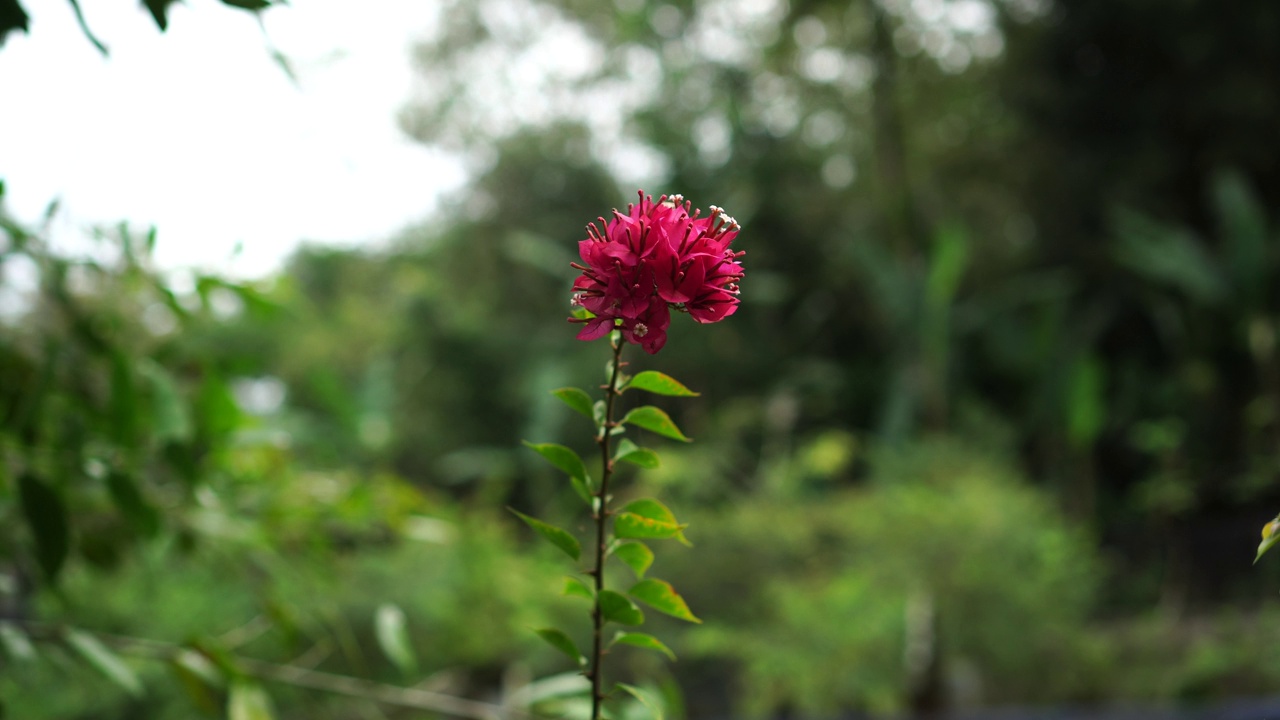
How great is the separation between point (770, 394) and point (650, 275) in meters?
5.44

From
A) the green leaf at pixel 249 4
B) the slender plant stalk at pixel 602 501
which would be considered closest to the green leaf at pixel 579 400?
the slender plant stalk at pixel 602 501

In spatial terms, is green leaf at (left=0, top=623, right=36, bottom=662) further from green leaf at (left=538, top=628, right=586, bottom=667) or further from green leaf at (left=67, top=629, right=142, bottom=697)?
green leaf at (left=538, top=628, right=586, bottom=667)

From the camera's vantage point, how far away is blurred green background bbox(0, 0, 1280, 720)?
35.5 inches

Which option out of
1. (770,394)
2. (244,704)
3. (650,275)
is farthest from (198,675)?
(770,394)

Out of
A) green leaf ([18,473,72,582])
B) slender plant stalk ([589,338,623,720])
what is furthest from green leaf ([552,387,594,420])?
green leaf ([18,473,72,582])

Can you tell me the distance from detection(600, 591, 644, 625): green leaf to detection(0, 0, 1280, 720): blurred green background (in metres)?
0.31

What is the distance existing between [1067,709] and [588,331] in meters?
2.95

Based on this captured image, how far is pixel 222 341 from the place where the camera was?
7539 mm

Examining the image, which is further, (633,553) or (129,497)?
(129,497)

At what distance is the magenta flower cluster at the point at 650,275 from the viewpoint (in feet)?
1.15

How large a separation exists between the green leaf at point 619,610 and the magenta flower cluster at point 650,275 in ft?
0.36

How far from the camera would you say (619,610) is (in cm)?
40

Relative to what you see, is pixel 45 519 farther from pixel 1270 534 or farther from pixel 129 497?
pixel 1270 534

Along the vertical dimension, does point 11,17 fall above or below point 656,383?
above
